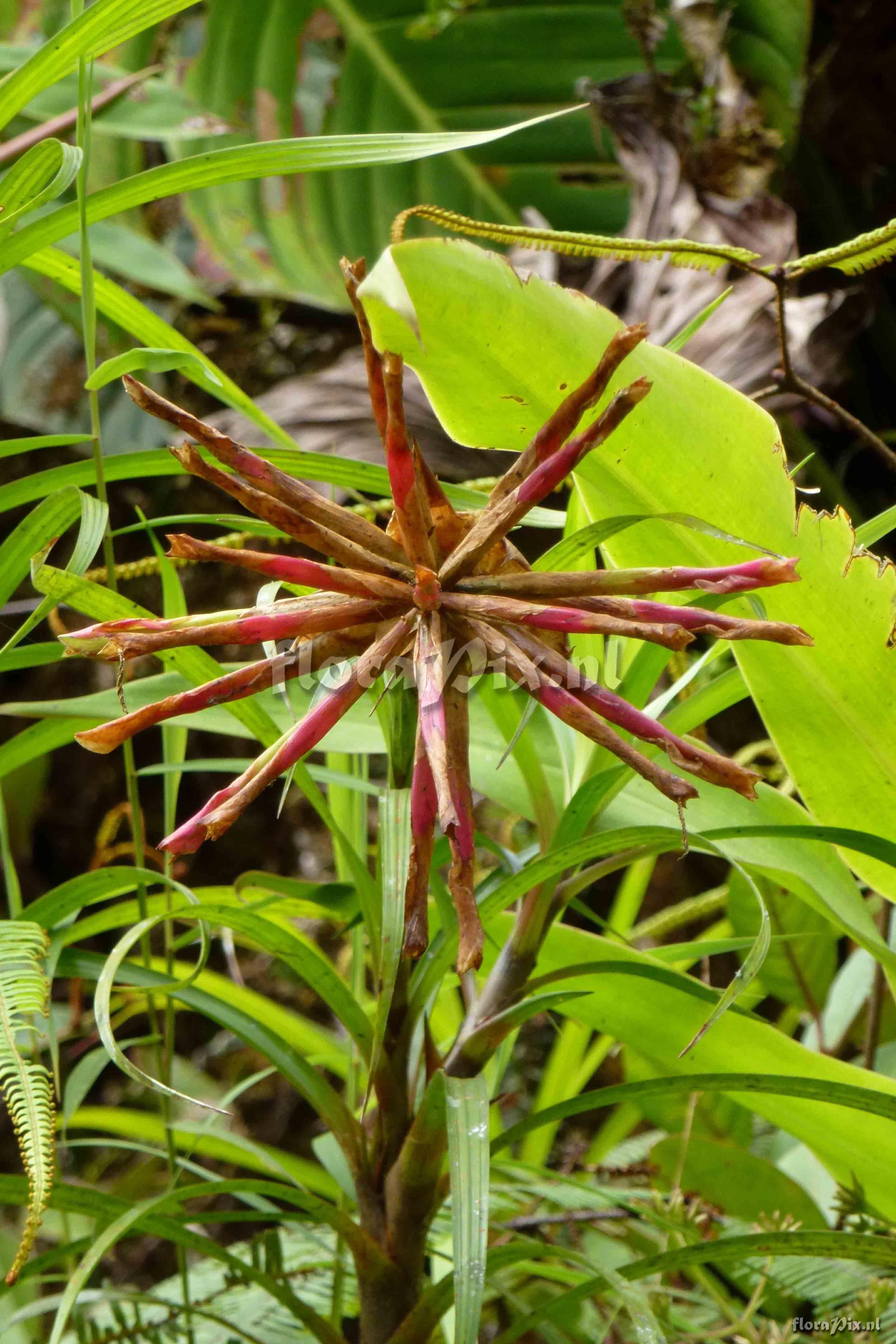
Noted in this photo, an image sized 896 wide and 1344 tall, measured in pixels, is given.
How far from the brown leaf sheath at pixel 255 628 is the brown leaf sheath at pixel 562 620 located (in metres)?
0.03

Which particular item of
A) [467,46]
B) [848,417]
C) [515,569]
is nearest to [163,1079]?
[515,569]

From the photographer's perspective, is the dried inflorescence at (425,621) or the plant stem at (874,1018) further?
the plant stem at (874,1018)

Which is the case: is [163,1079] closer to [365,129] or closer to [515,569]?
[515,569]

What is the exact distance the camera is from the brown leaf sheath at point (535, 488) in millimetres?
303

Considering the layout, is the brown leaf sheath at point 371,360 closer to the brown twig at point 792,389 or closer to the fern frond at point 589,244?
the fern frond at point 589,244

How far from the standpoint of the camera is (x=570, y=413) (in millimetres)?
308

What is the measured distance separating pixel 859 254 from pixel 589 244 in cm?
11

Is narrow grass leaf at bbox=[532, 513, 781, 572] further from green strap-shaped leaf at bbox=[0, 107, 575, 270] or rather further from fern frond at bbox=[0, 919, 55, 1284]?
fern frond at bbox=[0, 919, 55, 1284]

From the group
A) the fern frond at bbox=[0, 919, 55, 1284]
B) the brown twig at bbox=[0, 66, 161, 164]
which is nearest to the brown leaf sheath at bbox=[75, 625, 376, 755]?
the fern frond at bbox=[0, 919, 55, 1284]

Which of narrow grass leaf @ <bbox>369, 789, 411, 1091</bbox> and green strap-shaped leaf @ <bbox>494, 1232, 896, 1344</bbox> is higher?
narrow grass leaf @ <bbox>369, 789, 411, 1091</bbox>

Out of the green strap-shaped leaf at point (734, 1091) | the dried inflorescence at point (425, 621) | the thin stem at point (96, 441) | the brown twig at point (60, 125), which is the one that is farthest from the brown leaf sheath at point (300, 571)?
the brown twig at point (60, 125)

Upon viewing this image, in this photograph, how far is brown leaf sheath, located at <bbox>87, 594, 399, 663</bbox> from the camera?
0.96 ft

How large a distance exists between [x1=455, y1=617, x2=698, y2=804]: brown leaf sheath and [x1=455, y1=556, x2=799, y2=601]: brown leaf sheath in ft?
0.08

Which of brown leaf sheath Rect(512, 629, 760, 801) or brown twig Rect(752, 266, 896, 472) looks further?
brown twig Rect(752, 266, 896, 472)
